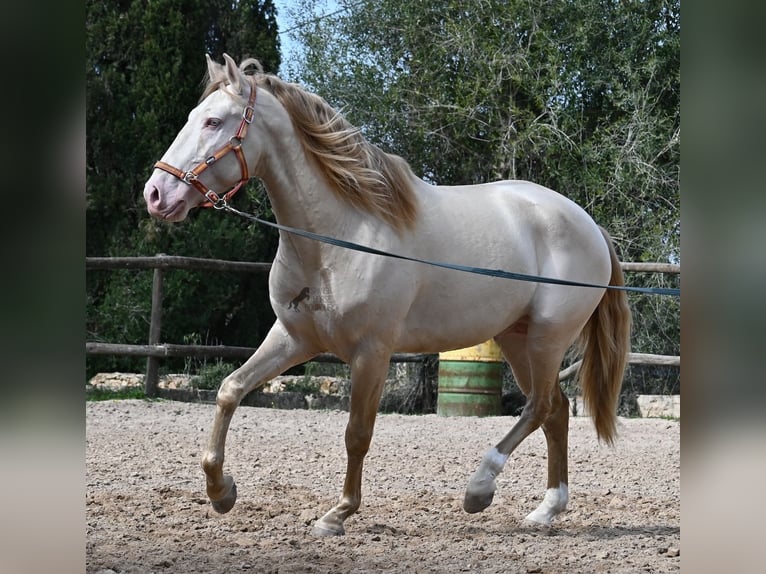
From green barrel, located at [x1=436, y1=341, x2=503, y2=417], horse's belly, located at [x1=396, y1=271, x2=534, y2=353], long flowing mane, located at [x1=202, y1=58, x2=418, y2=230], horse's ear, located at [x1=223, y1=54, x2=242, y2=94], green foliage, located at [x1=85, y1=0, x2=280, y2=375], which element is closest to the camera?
horse's ear, located at [x1=223, y1=54, x2=242, y2=94]

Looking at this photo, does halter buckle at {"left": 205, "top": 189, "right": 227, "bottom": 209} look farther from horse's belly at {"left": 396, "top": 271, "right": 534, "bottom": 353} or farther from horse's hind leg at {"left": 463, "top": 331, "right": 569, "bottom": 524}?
horse's hind leg at {"left": 463, "top": 331, "right": 569, "bottom": 524}

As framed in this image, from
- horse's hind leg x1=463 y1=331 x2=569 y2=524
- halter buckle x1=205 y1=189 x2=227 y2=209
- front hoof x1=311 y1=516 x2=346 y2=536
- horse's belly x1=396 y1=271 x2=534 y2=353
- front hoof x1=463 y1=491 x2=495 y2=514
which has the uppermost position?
halter buckle x1=205 y1=189 x2=227 y2=209

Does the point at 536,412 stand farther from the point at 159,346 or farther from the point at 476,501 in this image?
the point at 159,346

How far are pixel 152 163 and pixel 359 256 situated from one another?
22.0ft

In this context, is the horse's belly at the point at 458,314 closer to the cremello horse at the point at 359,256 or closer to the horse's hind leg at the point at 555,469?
the cremello horse at the point at 359,256

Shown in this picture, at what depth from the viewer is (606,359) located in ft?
14.6

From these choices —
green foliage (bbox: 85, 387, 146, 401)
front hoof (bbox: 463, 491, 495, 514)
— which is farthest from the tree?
front hoof (bbox: 463, 491, 495, 514)

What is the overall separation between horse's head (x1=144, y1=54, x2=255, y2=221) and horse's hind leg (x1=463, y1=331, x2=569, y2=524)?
5.29ft

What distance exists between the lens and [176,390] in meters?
8.53

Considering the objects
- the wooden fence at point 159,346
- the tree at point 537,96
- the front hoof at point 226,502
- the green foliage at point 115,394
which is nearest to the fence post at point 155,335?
the wooden fence at point 159,346

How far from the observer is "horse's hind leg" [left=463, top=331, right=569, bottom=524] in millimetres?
3820

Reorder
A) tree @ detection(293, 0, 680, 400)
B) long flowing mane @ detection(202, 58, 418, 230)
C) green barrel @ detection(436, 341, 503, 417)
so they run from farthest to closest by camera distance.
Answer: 1. tree @ detection(293, 0, 680, 400)
2. green barrel @ detection(436, 341, 503, 417)
3. long flowing mane @ detection(202, 58, 418, 230)

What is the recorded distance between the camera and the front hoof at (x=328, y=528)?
3.57 m
